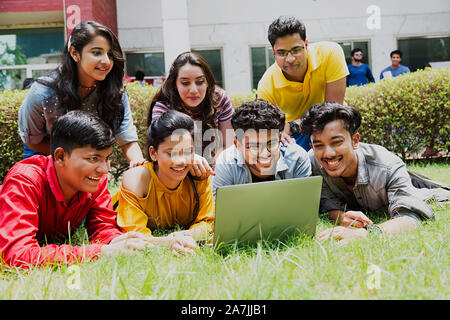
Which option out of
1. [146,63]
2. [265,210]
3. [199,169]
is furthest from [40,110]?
[146,63]

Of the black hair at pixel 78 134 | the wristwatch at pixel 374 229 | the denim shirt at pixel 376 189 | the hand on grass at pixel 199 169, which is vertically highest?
the black hair at pixel 78 134

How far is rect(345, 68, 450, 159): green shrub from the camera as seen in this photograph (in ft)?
20.5

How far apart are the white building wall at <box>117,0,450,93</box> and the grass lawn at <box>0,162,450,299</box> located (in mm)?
9951

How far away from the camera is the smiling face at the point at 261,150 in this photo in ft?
9.67

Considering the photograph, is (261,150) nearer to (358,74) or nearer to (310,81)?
(310,81)

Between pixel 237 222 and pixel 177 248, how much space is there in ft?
1.34

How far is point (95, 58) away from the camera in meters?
3.10

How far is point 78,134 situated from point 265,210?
1.14 metres

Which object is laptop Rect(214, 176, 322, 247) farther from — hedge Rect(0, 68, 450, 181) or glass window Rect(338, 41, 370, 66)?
glass window Rect(338, 41, 370, 66)

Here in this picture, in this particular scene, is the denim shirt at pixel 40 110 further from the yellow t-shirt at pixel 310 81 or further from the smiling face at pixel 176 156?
the yellow t-shirt at pixel 310 81

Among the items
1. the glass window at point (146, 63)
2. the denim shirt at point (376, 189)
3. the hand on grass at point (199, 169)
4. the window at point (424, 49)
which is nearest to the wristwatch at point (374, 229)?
the denim shirt at point (376, 189)

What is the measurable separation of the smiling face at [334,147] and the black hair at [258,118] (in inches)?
12.7

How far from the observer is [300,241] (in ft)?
7.43
